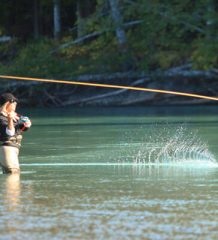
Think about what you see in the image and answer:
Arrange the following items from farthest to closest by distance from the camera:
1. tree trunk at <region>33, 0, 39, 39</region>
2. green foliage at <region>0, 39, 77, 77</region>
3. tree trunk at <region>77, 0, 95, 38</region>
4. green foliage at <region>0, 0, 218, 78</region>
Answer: tree trunk at <region>33, 0, 39, 39</region>, tree trunk at <region>77, 0, 95, 38</region>, green foliage at <region>0, 39, 77, 77</region>, green foliage at <region>0, 0, 218, 78</region>

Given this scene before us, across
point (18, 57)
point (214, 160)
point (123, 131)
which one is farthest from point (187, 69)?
point (214, 160)

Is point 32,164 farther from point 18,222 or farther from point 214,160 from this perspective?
point 18,222

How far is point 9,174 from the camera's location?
1565cm

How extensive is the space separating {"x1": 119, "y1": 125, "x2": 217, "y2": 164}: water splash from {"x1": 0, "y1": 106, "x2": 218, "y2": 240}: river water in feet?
0.05

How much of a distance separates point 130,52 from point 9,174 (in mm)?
28629

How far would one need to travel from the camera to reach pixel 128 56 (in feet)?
144

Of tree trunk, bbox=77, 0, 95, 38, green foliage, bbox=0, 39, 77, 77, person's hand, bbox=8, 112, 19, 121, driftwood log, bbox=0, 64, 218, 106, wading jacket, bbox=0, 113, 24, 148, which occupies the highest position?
tree trunk, bbox=77, 0, 95, 38

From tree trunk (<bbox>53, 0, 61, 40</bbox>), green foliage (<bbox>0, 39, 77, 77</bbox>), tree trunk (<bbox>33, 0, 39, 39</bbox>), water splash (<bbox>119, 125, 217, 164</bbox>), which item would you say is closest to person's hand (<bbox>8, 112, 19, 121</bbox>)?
water splash (<bbox>119, 125, 217, 164</bbox>)

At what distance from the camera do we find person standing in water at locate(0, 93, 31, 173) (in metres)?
15.6

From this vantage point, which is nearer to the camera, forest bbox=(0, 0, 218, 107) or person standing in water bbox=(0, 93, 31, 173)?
person standing in water bbox=(0, 93, 31, 173)

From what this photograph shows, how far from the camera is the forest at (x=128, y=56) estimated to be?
136 feet

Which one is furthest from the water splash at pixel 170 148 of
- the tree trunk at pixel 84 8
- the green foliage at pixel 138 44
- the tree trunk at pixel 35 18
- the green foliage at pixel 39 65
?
the tree trunk at pixel 35 18

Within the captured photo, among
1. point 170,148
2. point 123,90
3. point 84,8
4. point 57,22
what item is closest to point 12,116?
point 170,148

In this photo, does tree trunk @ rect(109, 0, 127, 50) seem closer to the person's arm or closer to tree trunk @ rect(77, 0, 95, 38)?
tree trunk @ rect(77, 0, 95, 38)
